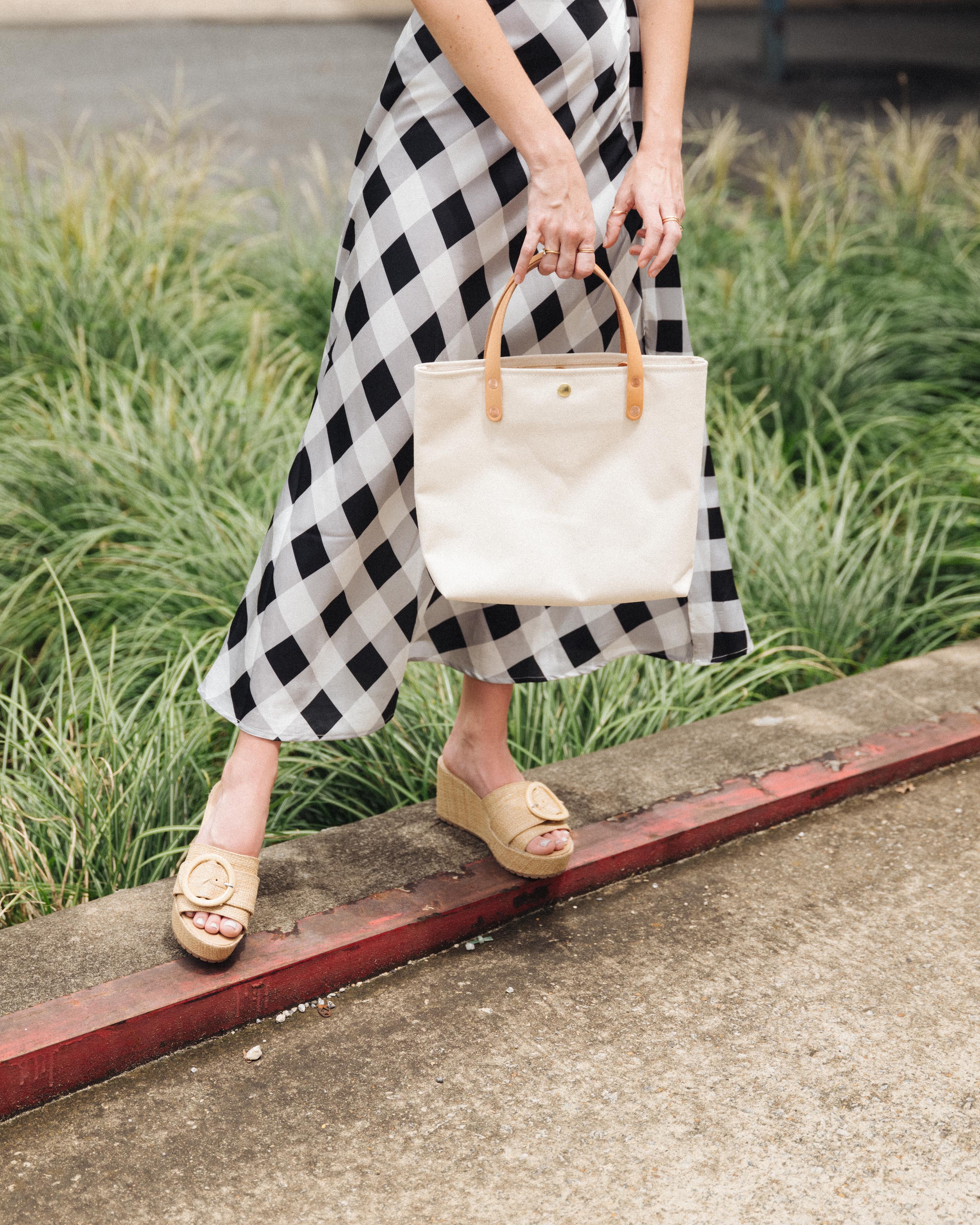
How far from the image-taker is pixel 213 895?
1731 millimetres

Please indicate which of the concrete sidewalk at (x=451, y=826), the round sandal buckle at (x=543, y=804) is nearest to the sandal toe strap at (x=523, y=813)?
the round sandal buckle at (x=543, y=804)

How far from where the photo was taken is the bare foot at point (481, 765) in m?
2.04

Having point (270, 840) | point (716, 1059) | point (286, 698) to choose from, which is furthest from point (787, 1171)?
point (270, 840)

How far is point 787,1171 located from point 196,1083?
2.51 feet

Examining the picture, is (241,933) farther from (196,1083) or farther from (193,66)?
(193,66)

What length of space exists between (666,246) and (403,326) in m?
0.37

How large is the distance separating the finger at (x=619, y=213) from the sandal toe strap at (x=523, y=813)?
0.85 metres

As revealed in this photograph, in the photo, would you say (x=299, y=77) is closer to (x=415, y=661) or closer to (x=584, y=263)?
(x=415, y=661)

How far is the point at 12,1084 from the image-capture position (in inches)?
61.8

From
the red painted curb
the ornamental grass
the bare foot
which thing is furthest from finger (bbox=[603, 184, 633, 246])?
the ornamental grass

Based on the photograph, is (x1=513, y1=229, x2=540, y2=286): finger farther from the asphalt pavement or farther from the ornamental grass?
the asphalt pavement

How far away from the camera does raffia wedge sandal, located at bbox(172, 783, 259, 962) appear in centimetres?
171

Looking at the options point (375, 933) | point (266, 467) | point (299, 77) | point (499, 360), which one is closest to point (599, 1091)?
point (375, 933)

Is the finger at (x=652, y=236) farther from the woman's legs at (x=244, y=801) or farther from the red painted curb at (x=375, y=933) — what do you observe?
the red painted curb at (x=375, y=933)
